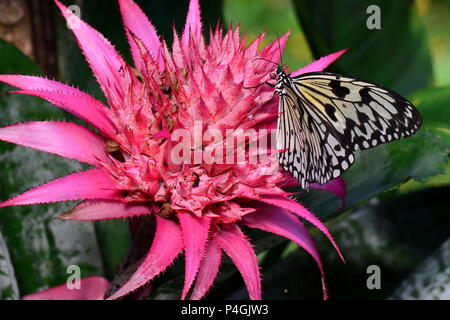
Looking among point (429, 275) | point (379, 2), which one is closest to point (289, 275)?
point (429, 275)

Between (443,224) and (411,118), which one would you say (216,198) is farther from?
(443,224)

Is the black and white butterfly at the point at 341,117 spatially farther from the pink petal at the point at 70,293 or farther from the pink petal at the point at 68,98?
the pink petal at the point at 70,293

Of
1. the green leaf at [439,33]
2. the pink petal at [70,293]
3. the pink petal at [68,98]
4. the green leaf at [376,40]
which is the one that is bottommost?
the pink petal at [70,293]

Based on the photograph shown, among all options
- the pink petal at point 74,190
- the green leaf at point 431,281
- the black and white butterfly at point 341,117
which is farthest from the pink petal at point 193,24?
the green leaf at point 431,281

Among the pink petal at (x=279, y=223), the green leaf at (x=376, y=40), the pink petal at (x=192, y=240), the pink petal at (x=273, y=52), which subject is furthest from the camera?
the green leaf at (x=376, y=40)

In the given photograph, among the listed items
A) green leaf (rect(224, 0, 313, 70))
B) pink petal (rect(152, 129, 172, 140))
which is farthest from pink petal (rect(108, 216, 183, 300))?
green leaf (rect(224, 0, 313, 70))

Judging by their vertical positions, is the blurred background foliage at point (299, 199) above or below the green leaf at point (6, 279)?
above

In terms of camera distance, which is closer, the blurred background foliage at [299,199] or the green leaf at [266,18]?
the blurred background foliage at [299,199]
